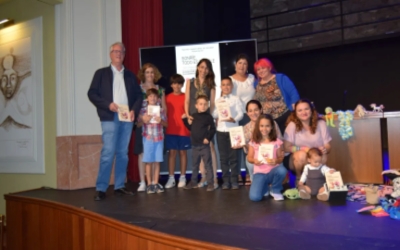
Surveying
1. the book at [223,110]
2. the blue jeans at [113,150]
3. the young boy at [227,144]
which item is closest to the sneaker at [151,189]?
the blue jeans at [113,150]

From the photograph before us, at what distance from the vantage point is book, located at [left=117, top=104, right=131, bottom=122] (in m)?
3.75

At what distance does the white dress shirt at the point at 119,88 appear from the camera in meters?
3.90

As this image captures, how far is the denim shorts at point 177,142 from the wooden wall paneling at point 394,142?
7.58ft

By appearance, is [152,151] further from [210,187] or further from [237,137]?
[237,137]

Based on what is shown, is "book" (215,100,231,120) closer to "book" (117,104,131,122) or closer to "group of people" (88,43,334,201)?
"group of people" (88,43,334,201)

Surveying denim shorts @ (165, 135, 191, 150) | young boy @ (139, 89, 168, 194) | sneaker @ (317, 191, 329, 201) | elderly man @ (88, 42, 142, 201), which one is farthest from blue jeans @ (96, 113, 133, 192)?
sneaker @ (317, 191, 329, 201)

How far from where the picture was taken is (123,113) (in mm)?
3770

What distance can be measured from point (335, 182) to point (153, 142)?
6.32 ft

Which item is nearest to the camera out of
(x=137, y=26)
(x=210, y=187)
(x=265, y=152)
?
(x=265, y=152)

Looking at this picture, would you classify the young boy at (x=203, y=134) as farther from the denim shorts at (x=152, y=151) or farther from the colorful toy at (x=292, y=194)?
the colorful toy at (x=292, y=194)

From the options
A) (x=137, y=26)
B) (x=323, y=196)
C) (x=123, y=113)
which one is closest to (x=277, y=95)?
(x=323, y=196)

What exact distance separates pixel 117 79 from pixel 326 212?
2469 millimetres

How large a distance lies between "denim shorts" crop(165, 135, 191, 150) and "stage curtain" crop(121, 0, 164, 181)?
107 centimetres

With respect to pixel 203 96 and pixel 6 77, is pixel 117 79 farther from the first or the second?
pixel 6 77
